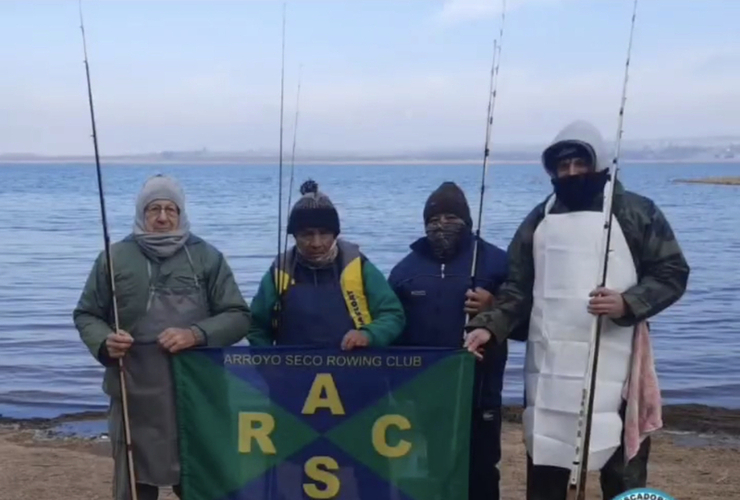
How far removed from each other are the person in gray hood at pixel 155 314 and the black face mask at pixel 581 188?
5.27 feet

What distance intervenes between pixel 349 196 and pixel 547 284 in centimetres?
6099

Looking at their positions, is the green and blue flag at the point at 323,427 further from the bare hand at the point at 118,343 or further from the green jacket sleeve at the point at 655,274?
the green jacket sleeve at the point at 655,274

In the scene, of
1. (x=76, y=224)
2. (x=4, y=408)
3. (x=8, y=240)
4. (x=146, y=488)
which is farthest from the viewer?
(x=76, y=224)

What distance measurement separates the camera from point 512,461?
8961 millimetres

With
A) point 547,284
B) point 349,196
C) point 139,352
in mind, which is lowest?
point 349,196

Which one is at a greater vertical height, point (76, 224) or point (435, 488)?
point (435, 488)

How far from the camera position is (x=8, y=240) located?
3312 centimetres

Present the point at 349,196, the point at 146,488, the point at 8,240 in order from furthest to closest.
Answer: the point at 349,196, the point at 8,240, the point at 146,488

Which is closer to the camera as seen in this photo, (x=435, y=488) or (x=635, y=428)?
(x=635, y=428)

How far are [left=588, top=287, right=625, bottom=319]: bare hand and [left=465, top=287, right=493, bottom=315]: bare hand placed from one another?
0.65 meters

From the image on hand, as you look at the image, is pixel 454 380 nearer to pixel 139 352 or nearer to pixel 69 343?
pixel 139 352

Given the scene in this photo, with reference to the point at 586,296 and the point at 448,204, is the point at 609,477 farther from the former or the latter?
the point at 448,204

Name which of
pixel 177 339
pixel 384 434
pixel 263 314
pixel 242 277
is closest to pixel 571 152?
pixel 384 434

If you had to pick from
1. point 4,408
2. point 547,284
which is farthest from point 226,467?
point 4,408
